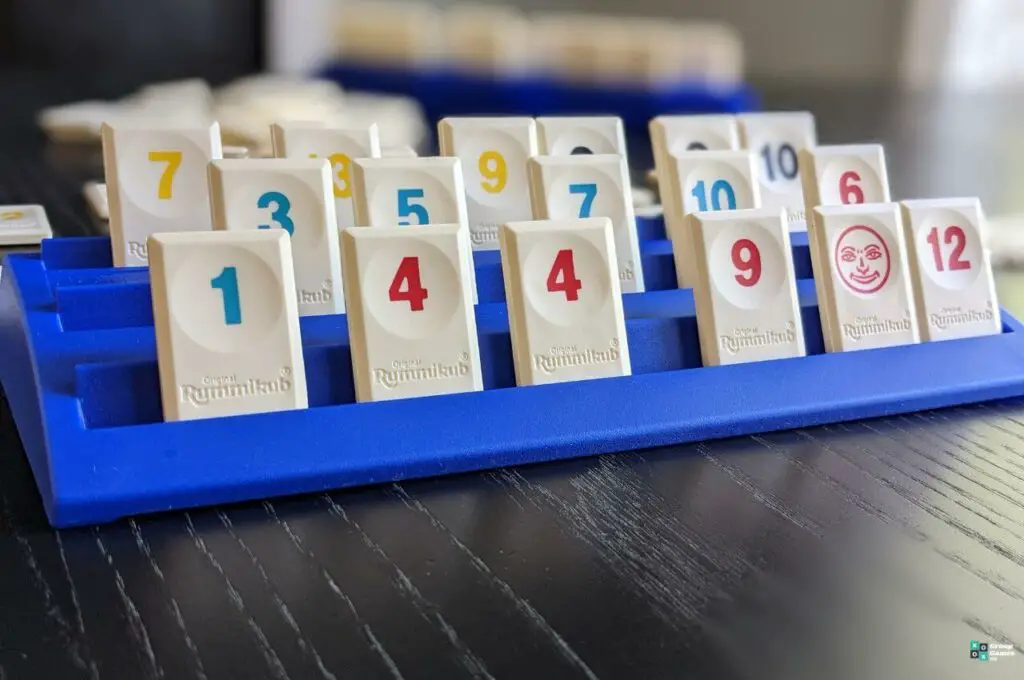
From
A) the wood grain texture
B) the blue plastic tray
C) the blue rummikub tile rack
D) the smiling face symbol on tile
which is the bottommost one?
the wood grain texture

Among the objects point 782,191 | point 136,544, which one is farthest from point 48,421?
point 782,191

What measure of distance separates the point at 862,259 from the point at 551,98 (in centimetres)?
208

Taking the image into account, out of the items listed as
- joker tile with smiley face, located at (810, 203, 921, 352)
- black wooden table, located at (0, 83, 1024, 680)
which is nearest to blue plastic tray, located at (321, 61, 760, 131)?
joker tile with smiley face, located at (810, 203, 921, 352)

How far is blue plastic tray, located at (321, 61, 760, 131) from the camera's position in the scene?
2.88m

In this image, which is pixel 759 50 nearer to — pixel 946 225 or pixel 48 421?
pixel 946 225

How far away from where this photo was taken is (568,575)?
64cm

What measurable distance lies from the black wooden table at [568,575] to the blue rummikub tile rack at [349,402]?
2 cm

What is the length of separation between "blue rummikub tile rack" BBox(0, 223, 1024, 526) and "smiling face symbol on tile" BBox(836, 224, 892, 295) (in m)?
0.05

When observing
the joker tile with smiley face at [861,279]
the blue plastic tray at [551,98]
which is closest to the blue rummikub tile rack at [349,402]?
the joker tile with smiley face at [861,279]

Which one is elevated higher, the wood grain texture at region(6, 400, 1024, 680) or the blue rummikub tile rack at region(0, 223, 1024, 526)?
the blue rummikub tile rack at region(0, 223, 1024, 526)

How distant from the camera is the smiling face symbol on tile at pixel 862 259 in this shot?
90 centimetres

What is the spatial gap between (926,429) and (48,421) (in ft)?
2.09

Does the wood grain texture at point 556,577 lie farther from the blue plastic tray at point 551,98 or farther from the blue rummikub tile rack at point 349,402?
the blue plastic tray at point 551,98

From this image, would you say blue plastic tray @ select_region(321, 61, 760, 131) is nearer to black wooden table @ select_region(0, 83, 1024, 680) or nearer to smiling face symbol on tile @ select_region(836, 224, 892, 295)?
smiling face symbol on tile @ select_region(836, 224, 892, 295)
